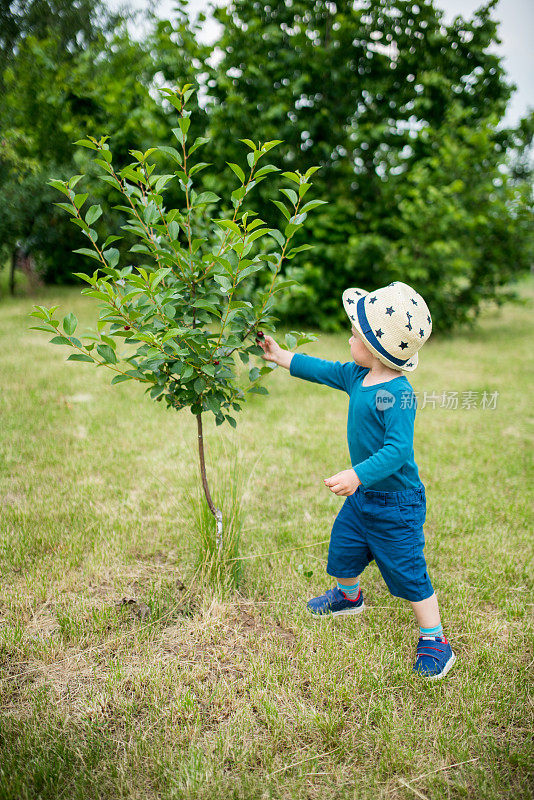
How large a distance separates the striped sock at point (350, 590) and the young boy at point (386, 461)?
0.10 m

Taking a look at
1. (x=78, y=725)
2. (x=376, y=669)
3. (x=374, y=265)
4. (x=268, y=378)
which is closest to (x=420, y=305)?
(x=376, y=669)

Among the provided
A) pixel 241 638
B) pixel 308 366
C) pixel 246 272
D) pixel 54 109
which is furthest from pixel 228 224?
pixel 54 109

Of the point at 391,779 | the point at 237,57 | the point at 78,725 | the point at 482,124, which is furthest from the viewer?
the point at 482,124

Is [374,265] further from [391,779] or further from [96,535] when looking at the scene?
[391,779]

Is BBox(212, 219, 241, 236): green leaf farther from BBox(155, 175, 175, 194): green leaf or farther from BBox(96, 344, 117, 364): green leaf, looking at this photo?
BBox(96, 344, 117, 364): green leaf

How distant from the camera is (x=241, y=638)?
2.28 metres

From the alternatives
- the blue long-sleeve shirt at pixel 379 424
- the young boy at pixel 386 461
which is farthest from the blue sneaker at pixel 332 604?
the blue long-sleeve shirt at pixel 379 424

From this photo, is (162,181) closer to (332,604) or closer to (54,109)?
(332,604)

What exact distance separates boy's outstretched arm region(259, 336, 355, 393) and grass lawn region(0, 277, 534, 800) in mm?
689

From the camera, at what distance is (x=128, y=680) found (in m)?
2.04

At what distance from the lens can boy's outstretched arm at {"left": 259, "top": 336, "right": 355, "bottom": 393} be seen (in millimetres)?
2352

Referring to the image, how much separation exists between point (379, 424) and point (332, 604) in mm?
929

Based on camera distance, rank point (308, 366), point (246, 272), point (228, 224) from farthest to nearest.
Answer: point (308, 366) < point (246, 272) < point (228, 224)

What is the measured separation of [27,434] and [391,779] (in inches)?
145
